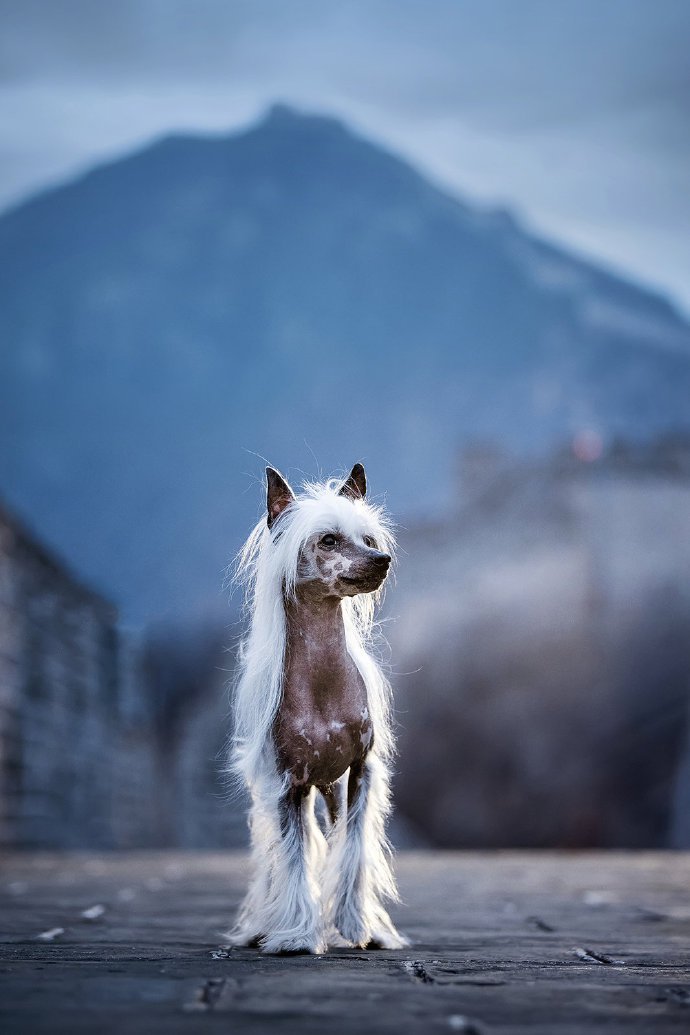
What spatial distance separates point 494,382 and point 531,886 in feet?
213

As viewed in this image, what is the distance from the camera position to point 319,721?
4.81 metres

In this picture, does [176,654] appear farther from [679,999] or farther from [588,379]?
[588,379]

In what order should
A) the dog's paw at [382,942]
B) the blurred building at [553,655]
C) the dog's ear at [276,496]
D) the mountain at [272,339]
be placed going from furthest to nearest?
the mountain at [272,339] < the blurred building at [553,655] < the dog's ear at [276,496] < the dog's paw at [382,942]

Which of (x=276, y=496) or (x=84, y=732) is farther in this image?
(x=84, y=732)

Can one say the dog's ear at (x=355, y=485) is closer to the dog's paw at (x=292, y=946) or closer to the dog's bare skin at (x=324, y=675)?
the dog's bare skin at (x=324, y=675)

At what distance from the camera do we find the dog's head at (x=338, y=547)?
475 centimetres

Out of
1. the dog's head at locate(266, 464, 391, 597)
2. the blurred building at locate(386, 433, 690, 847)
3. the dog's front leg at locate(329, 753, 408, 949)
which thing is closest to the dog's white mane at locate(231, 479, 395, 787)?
the dog's head at locate(266, 464, 391, 597)

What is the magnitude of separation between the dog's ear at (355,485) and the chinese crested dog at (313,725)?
0.16ft

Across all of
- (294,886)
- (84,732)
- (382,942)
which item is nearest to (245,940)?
(294,886)

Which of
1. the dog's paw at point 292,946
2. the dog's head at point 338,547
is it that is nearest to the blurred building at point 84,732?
the dog's head at point 338,547

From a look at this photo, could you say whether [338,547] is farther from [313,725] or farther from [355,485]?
[313,725]

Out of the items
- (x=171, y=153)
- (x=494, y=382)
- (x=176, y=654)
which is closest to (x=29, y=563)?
(x=176, y=654)

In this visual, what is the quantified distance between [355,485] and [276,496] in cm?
32

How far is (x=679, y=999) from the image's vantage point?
3262 mm
